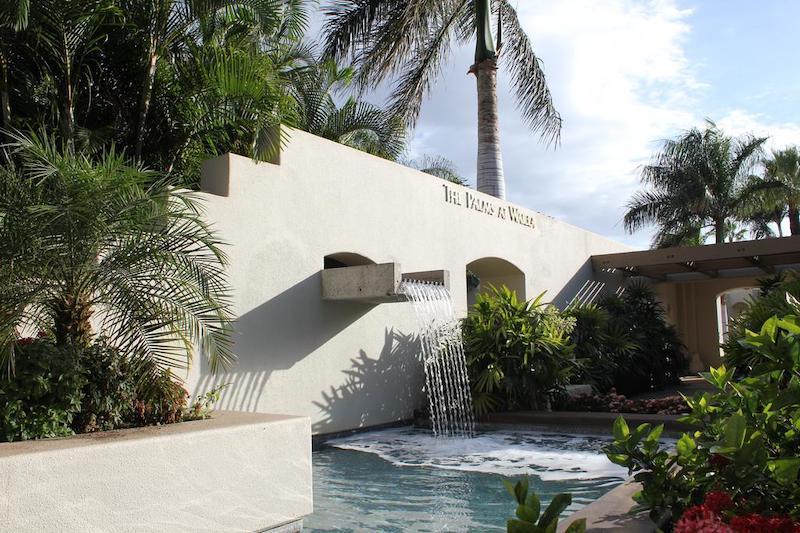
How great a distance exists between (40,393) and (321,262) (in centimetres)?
581

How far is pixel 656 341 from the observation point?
17641mm

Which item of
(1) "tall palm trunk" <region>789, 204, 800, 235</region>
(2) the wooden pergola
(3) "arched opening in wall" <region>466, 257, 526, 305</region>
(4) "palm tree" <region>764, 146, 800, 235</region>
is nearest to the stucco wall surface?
(2) the wooden pergola

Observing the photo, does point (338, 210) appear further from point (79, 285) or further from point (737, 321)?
point (737, 321)

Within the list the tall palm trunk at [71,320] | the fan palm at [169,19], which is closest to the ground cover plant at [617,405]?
the fan palm at [169,19]

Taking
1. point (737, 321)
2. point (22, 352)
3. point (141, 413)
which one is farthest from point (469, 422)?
point (22, 352)

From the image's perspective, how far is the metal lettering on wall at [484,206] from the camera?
13.5 metres

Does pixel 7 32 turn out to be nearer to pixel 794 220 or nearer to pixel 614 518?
pixel 614 518

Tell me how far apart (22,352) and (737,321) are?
10346 millimetres

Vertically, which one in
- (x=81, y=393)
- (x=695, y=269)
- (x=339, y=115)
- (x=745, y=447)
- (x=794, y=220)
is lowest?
(x=745, y=447)

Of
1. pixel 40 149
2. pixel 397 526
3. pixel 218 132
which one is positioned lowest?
pixel 397 526

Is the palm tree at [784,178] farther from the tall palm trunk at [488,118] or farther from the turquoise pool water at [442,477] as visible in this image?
the turquoise pool water at [442,477]

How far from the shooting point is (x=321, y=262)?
10.4 m

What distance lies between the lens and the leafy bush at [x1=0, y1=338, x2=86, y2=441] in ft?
15.1

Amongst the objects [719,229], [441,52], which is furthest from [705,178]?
[441,52]
